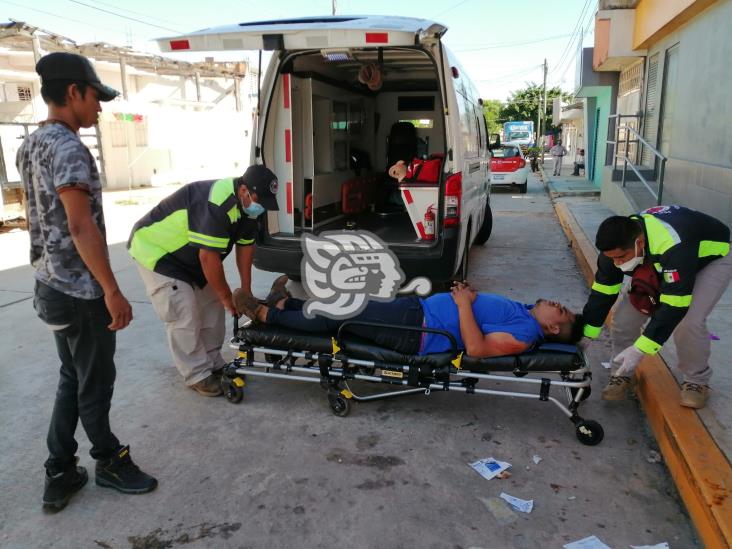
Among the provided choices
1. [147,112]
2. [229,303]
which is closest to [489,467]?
[229,303]

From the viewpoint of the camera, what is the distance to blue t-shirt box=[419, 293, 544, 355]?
3.29m

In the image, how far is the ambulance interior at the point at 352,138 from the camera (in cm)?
508

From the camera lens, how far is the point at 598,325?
3.34 metres

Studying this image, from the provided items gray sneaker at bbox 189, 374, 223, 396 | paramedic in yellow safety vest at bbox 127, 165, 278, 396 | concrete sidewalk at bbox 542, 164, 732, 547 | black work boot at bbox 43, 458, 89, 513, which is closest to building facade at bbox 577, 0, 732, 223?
concrete sidewalk at bbox 542, 164, 732, 547

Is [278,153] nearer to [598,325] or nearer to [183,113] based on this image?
[598,325]

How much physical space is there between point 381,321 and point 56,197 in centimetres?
192

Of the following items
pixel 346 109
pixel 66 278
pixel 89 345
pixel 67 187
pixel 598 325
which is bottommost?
pixel 598 325

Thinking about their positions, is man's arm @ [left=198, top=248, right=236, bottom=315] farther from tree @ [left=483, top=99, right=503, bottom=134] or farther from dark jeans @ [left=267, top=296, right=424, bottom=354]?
tree @ [left=483, top=99, right=503, bottom=134]

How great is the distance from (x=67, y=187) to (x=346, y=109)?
5.76 m

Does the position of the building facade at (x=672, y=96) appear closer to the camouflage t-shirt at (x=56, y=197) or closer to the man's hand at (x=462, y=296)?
the man's hand at (x=462, y=296)

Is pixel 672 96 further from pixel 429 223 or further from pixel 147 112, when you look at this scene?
pixel 147 112

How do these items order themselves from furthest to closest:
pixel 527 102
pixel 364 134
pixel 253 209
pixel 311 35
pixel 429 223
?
1. pixel 527 102
2. pixel 364 134
3. pixel 429 223
4. pixel 311 35
5. pixel 253 209

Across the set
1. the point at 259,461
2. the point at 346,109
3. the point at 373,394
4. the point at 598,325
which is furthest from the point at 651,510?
the point at 346,109

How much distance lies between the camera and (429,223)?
5039 mm
